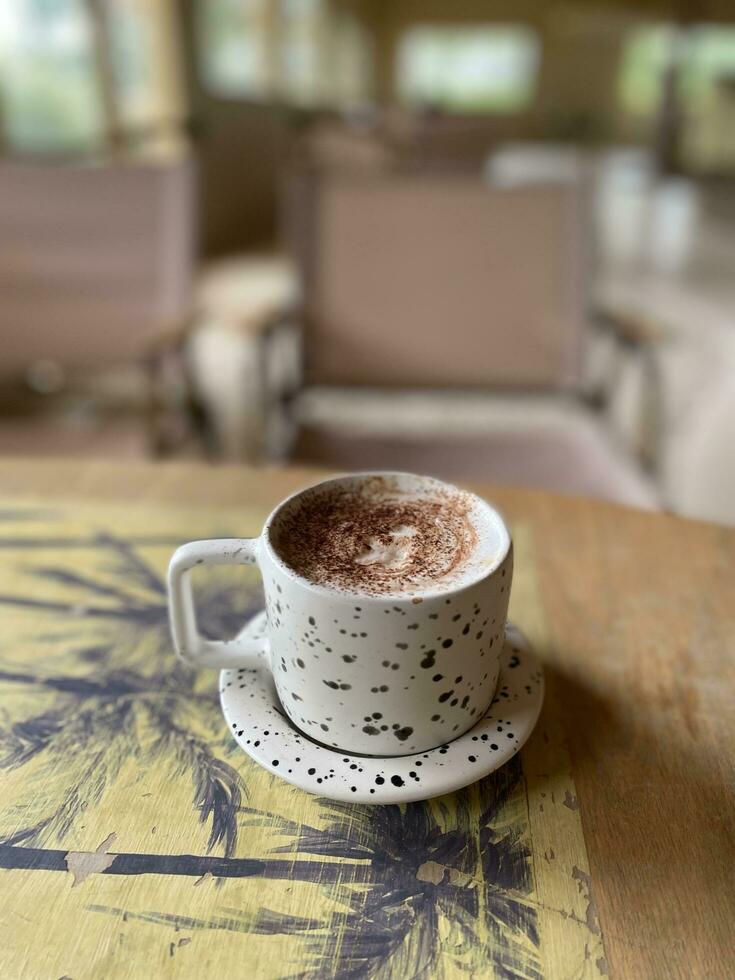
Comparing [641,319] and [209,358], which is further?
[209,358]

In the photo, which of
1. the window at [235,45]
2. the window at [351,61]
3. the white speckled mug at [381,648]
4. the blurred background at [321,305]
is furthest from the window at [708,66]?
the white speckled mug at [381,648]

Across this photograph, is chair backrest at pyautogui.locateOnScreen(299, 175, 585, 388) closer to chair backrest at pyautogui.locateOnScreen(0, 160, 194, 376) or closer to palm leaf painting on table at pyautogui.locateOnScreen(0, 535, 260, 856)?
chair backrest at pyautogui.locateOnScreen(0, 160, 194, 376)

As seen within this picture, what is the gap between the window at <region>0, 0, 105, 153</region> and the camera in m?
2.67

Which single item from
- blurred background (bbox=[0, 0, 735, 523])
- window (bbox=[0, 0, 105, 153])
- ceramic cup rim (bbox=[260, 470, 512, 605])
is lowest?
blurred background (bbox=[0, 0, 735, 523])

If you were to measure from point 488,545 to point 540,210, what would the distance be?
1.15m

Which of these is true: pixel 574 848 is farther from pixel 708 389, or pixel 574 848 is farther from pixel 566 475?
pixel 708 389

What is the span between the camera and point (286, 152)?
4.91 m

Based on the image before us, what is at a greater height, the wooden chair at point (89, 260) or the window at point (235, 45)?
the window at point (235, 45)

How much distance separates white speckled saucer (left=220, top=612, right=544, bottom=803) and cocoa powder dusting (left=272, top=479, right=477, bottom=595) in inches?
3.7

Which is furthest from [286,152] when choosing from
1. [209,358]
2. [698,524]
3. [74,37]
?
[698,524]

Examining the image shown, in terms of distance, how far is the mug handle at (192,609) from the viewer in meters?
0.43

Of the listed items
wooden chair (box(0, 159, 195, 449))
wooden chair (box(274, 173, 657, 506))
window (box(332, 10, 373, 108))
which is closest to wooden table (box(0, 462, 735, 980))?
wooden chair (box(274, 173, 657, 506))

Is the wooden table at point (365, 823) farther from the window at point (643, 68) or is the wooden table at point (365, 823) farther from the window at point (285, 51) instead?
the window at point (643, 68)

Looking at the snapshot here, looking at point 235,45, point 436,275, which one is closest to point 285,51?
point 235,45
